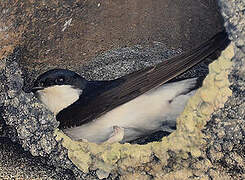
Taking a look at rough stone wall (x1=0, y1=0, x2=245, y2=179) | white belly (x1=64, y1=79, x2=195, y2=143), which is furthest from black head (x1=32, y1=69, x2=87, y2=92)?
white belly (x1=64, y1=79, x2=195, y2=143)

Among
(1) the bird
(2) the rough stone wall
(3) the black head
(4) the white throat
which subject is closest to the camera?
(2) the rough stone wall

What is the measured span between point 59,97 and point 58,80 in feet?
0.37

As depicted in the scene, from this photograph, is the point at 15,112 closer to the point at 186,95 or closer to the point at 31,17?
the point at 31,17

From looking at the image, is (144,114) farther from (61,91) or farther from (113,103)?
(61,91)

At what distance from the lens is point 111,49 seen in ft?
10.3

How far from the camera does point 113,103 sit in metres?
2.51

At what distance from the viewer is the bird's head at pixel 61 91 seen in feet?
8.80

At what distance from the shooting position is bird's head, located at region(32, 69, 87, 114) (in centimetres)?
268

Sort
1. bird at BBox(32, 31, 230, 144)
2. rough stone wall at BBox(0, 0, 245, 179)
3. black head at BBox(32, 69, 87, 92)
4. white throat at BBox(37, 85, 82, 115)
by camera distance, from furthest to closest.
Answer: white throat at BBox(37, 85, 82, 115), black head at BBox(32, 69, 87, 92), bird at BBox(32, 31, 230, 144), rough stone wall at BBox(0, 0, 245, 179)

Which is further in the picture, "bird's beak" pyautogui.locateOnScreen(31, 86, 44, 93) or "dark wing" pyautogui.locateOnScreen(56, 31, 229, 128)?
"bird's beak" pyautogui.locateOnScreen(31, 86, 44, 93)

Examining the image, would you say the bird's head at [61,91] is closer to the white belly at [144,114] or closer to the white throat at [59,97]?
the white throat at [59,97]

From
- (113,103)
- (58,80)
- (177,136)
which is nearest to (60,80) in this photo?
(58,80)

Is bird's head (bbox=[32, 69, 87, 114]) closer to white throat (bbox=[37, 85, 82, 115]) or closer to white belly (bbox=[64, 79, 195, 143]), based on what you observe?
white throat (bbox=[37, 85, 82, 115])

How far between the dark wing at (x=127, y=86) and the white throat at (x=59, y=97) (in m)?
0.04
